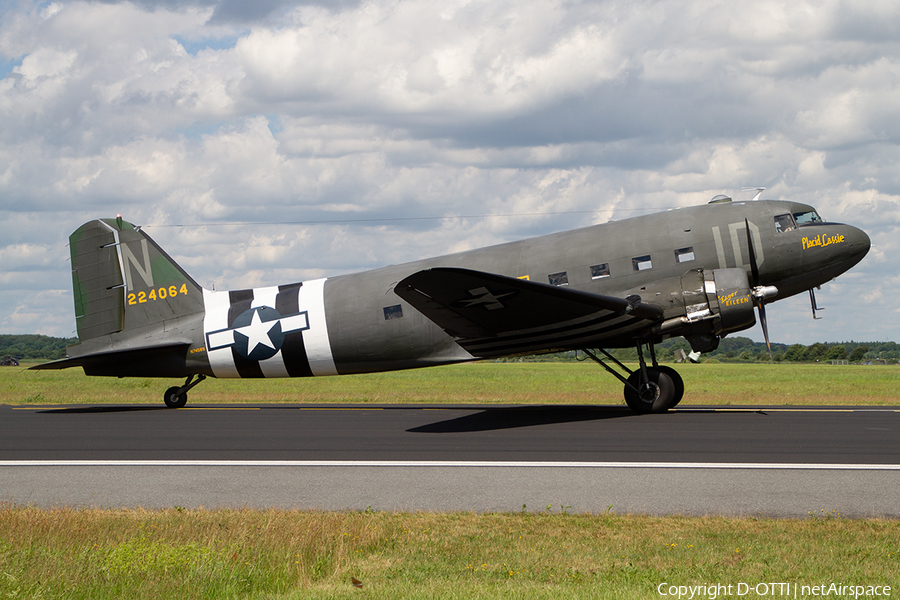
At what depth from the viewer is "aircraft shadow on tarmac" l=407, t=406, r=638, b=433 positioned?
658 inches

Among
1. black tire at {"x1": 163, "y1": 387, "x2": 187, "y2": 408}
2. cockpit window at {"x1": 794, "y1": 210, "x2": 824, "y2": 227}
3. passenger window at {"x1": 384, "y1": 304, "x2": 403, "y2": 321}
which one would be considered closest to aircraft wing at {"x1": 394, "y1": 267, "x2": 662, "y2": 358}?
passenger window at {"x1": 384, "y1": 304, "x2": 403, "y2": 321}

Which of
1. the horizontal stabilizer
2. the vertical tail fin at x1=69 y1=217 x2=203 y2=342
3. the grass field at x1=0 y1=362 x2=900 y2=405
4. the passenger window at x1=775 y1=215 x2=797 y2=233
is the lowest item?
the grass field at x1=0 y1=362 x2=900 y2=405

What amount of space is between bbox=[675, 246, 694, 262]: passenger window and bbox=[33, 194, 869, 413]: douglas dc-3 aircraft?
0.08ft

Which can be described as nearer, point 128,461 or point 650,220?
point 128,461

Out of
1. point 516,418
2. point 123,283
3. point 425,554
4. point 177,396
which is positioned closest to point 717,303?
point 516,418

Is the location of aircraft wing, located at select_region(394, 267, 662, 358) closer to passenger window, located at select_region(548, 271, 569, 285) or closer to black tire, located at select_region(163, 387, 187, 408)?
passenger window, located at select_region(548, 271, 569, 285)

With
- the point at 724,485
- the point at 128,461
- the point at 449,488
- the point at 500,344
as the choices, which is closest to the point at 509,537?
the point at 449,488

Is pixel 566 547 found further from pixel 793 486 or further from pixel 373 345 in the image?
pixel 373 345

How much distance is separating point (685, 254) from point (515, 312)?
4.58 m

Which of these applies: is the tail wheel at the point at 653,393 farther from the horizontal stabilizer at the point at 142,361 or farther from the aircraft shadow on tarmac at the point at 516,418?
the horizontal stabilizer at the point at 142,361

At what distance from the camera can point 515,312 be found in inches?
696

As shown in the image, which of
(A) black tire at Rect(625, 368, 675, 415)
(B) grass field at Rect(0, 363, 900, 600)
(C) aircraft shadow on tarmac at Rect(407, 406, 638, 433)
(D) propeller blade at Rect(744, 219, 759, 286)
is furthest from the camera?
(A) black tire at Rect(625, 368, 675, 415)

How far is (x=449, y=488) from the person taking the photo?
10078mm

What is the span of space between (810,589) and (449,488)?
16.8ft
